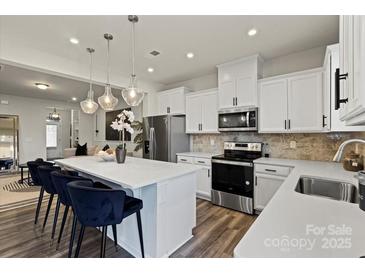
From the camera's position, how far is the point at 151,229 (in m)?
1.83

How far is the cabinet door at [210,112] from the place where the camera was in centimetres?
374

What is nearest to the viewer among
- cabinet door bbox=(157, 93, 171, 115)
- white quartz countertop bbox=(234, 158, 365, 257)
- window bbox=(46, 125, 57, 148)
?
white quartz countertop bbox=(234, 158, 365, 257)

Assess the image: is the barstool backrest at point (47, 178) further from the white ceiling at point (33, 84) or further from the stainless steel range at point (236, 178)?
the white ceiling at point (33, 84)

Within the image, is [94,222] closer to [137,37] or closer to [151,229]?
[151,229]

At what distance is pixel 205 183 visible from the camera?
3557 mm

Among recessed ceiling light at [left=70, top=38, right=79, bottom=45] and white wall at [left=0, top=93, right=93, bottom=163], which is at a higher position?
recessed ceiling light at [left=70, top=38, right=79, bottom=45]

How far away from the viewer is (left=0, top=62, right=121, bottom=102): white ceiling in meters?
4.16

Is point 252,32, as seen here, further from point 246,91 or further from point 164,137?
point 164,137

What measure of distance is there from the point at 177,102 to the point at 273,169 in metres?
2.58

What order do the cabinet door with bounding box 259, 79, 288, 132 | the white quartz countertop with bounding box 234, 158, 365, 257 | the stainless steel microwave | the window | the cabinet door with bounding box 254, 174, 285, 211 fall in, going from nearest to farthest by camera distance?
the white quartz countertop with bounding box 234, 158, 365, 257 → the cabinet door with bounding box 254, 174, 285, 211 → the cabinet door with bounding box 259, 79, 288, 132 → the stainless steel microwave → the window

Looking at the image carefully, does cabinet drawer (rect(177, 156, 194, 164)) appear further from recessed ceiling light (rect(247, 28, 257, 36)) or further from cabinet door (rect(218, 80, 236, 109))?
recessed ceiling light (rect(247, 28, 257, 36))

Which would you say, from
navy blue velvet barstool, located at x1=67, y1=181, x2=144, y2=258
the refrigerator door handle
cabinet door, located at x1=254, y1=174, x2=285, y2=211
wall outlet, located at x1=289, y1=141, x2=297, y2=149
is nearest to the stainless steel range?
cabinet door, located at x1=254, y1=174, x2=285, y2=211
